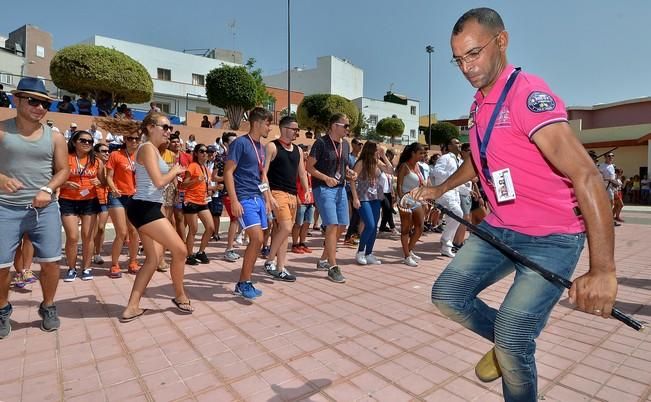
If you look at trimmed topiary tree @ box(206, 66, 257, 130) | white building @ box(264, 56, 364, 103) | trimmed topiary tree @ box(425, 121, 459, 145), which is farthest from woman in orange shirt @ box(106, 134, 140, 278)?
white building @ box(264, 56, 364, 103)

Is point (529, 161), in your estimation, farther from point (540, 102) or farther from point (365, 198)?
point (365, 198)

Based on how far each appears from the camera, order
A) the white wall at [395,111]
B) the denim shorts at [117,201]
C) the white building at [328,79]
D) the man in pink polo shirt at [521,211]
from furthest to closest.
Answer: the white building at [328,79] → the white wall at [395,111] → the denim shorts at [117,201] → the man in pink polo shirt at [521,211]

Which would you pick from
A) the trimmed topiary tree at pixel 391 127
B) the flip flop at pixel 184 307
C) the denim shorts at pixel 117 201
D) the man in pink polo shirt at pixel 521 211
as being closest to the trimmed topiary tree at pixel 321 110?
the trimmed topiary tree at pixel 391 127

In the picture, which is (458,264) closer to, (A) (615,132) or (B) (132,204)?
(B) (132,204)

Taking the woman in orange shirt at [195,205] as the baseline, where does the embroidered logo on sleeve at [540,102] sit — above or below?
above

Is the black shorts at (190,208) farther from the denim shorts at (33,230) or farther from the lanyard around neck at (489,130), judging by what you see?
the lanyard around neck at (489,130)

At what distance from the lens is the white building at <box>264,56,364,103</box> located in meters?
56.7

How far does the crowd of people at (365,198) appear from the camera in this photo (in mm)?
1829

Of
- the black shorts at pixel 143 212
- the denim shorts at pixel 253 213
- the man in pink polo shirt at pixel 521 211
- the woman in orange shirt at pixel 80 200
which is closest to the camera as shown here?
the man in pink polo shirt at pixel 521 211

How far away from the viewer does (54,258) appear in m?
3.64

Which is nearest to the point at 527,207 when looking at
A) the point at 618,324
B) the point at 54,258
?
the point at 618,324

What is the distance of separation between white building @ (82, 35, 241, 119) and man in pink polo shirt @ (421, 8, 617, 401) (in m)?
38.3

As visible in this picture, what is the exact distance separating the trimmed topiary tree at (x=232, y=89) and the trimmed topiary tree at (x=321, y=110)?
6.14m

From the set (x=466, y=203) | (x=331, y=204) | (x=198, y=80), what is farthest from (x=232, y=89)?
(x=331, y=204)
